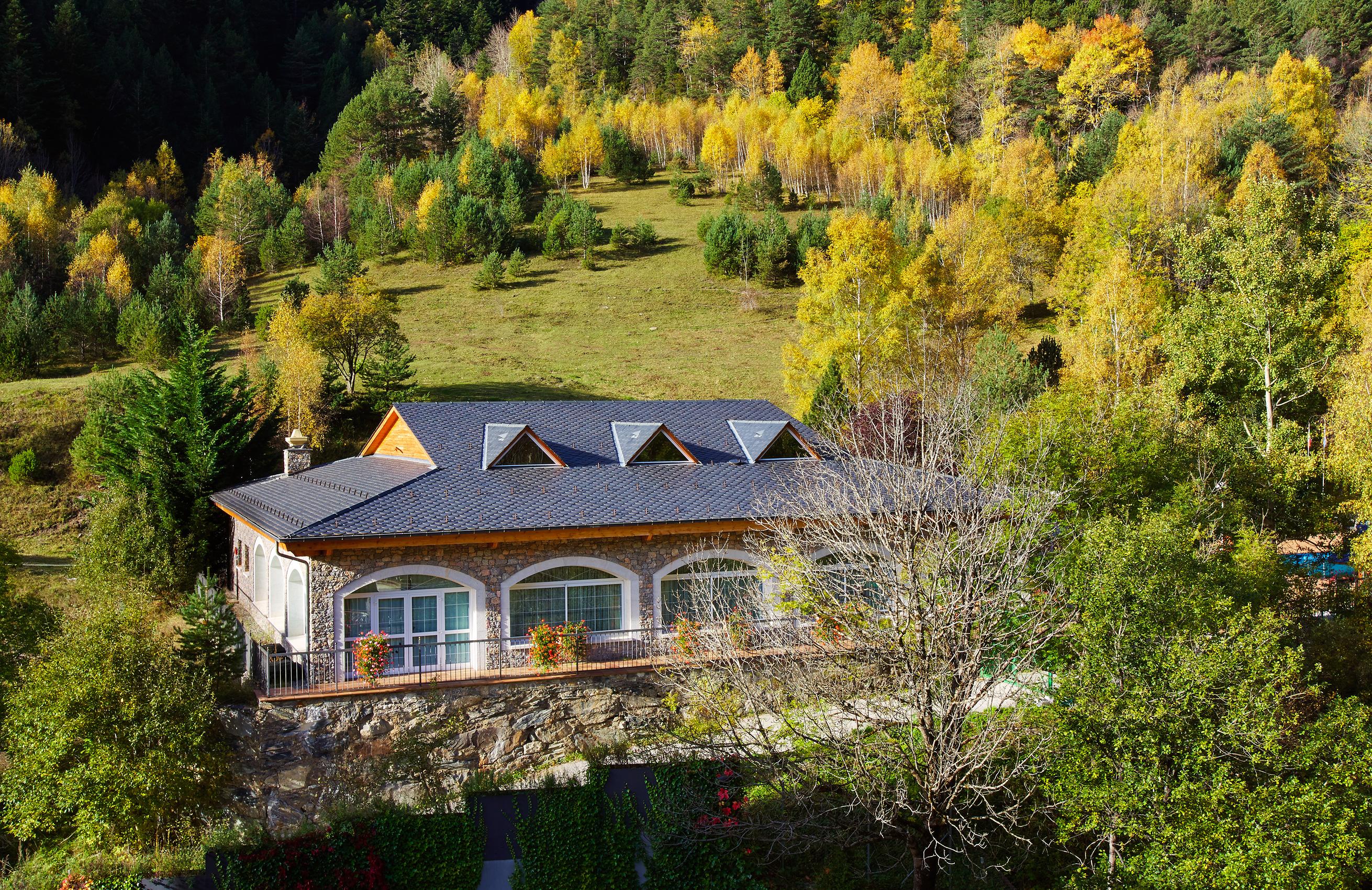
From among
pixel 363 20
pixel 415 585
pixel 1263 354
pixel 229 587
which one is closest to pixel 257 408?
pixel 229 587

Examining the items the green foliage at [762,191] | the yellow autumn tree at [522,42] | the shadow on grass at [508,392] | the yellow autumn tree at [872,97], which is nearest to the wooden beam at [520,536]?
the shadow on grass at [508,392]

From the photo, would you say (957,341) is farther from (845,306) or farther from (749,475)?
(749,475)

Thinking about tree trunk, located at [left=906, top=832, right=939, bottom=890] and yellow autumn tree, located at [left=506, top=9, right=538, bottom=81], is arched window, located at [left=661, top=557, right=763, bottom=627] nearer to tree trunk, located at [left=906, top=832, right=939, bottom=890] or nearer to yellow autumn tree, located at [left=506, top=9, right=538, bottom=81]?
tree trunk, located at [left=906, top=832, right=939, bottom=890]

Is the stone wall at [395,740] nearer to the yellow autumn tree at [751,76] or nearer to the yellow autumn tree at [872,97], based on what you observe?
the yellow autumn tree at [872,97]

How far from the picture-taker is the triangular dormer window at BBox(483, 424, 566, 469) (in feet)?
63.0

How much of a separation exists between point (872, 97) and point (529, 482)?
2792 inches

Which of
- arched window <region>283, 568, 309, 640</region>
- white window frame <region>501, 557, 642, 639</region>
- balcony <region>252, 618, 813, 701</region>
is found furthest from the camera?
white window frame <region>501, 557, 642, 639</region>

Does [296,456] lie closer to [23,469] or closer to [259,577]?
[259,577]

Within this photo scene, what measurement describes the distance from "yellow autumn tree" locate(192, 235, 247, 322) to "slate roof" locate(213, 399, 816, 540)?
102ft

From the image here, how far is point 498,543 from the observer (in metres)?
16.7

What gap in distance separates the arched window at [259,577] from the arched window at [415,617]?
523 centimetres

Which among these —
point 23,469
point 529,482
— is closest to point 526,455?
point 529,482

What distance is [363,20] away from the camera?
372 feet

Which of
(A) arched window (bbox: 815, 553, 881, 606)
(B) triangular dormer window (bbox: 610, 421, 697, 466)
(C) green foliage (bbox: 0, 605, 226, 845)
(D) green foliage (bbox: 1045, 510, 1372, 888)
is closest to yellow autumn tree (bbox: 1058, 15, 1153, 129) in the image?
(B) triangular dormer window (bbox: 610, 421, 697, 466)
